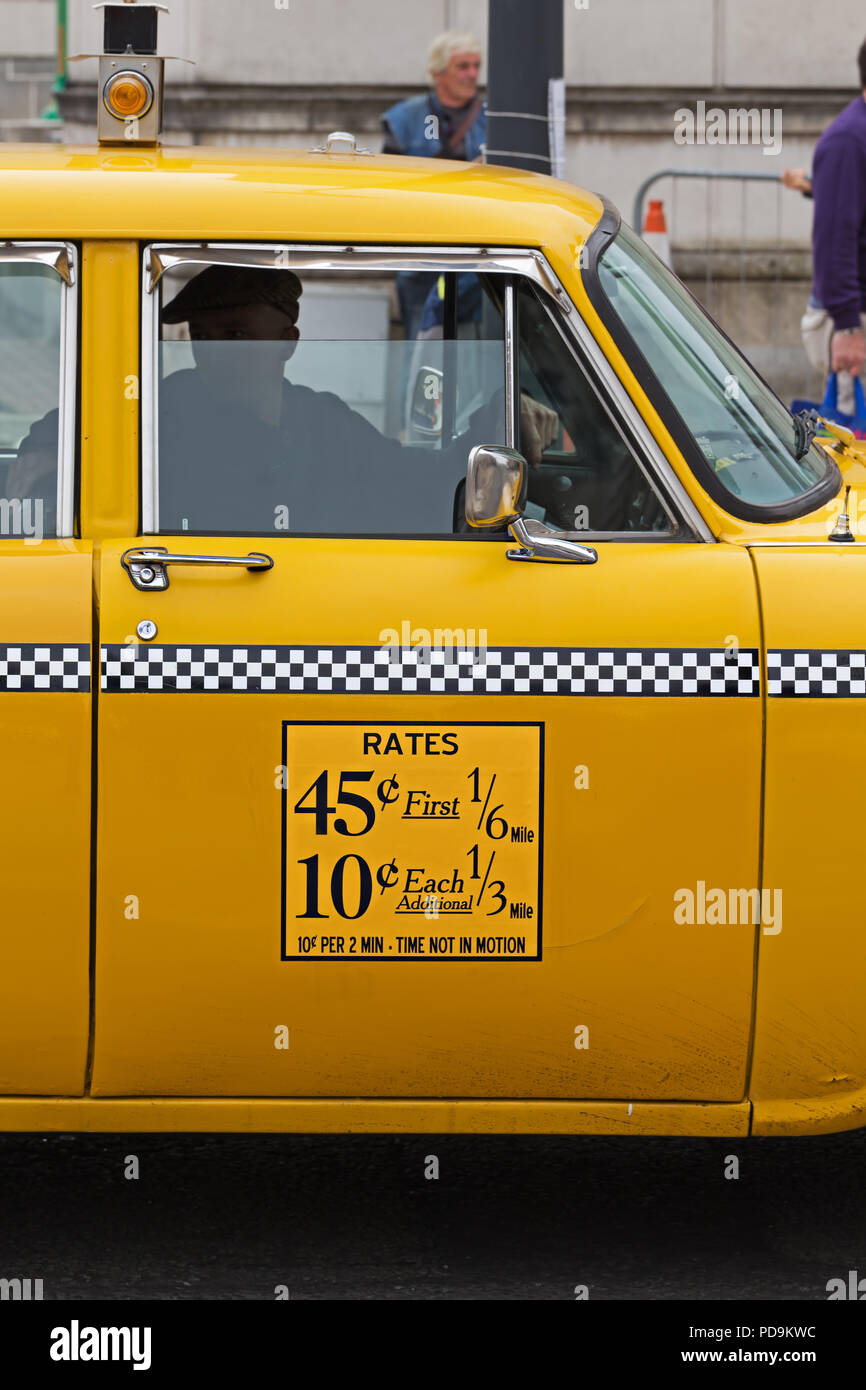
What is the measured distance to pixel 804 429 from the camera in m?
4.09

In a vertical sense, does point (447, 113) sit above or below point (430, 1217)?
above

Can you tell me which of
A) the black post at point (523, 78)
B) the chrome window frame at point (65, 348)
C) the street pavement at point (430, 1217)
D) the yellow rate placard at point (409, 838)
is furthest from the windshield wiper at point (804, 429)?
the black post at point (523, 78)

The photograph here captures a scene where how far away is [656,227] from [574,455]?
865 centimetres

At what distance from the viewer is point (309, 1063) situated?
3541 millimetres

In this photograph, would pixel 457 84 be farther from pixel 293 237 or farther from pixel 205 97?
pixel 293 237

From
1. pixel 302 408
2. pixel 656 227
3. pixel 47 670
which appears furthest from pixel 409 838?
pixel 656 227

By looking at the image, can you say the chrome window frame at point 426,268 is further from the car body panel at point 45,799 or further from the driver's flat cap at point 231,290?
the car body panel at point 45,799

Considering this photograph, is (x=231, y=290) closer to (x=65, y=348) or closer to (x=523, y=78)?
(x=65, y=348)

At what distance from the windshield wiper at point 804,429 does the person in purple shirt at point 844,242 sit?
2956 mm

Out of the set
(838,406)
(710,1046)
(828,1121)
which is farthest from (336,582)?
(838,406)

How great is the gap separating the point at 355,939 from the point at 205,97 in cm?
1046

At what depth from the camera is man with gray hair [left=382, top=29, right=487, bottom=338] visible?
9016mm

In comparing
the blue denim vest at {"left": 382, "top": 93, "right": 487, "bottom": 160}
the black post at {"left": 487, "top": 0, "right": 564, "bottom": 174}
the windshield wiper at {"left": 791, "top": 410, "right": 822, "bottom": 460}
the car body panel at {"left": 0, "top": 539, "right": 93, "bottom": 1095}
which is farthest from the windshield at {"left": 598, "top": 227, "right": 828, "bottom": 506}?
the blue denim vest at {"left": 382, "top": 93, "right": 487, "bottom": 160}

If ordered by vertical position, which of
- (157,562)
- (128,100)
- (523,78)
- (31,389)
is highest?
(523,78)
